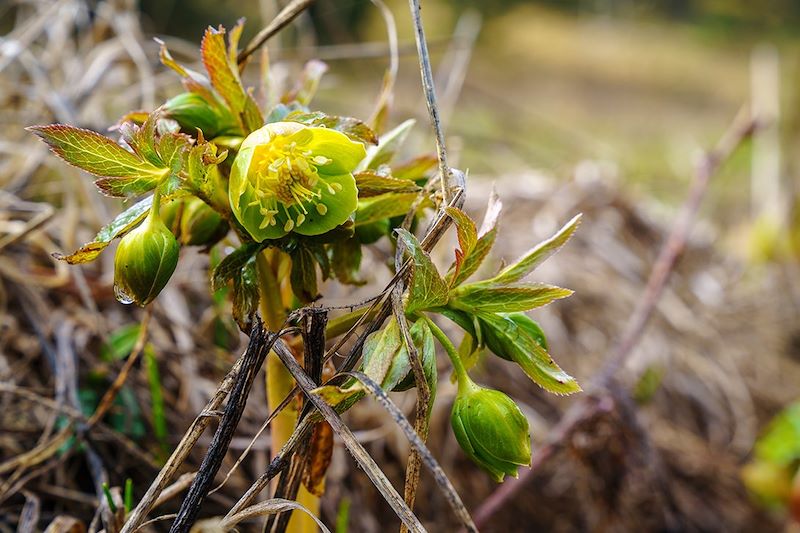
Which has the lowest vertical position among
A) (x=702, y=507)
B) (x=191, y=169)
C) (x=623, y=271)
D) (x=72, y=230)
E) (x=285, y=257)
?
(x=702, y=507)

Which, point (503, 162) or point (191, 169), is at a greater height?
point (191, 169)

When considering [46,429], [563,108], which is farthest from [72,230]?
[563,108]

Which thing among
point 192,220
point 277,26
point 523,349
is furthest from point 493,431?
point 277,26

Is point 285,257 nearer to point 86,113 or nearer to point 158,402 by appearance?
point 158,402

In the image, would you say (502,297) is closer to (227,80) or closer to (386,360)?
(386,360)

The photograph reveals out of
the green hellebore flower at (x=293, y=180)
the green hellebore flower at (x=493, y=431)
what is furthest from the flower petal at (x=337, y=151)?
the green hellebore flower at (x=493, y=431)

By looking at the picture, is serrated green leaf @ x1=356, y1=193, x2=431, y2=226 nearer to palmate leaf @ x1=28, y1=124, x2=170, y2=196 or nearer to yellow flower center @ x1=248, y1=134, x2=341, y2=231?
yellow flower center @ x1=248, y1=134, x2=341, y2=231

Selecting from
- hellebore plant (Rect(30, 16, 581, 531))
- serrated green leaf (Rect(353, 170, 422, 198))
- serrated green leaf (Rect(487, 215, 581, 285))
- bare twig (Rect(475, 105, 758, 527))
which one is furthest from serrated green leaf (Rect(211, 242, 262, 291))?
bare twig (Rect(475, 105, 758, 527))
